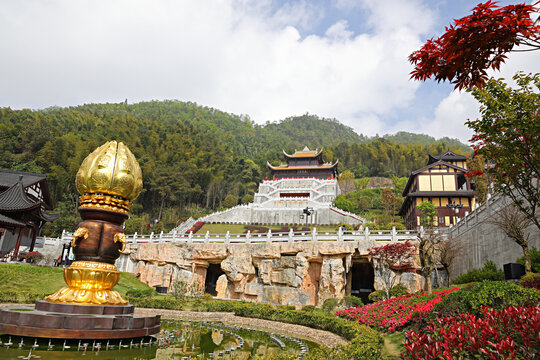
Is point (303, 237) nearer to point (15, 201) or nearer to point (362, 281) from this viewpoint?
point (362, 281)

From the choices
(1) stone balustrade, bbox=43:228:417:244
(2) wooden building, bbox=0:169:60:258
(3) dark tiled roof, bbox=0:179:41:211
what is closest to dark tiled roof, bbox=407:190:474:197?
(1) stone balustrade, bbox=43:228:417:244

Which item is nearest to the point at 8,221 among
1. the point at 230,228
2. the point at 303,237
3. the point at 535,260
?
the point at 303,237

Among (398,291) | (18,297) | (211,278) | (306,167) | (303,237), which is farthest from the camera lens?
(306,167)

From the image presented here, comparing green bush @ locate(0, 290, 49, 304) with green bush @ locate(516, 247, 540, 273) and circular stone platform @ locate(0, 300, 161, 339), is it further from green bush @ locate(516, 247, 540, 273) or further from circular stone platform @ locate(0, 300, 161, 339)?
green bush @ locate(516, 247, 540, 273)

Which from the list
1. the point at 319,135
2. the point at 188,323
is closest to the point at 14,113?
the point at 188,323

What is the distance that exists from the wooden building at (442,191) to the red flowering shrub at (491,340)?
2938cm

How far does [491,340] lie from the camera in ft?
14.3

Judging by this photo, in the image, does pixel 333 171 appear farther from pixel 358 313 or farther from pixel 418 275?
pixel 358 313

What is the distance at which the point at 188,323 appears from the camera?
497 inches

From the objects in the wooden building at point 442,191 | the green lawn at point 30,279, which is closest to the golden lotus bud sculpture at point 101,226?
the green lawn at point 30,279

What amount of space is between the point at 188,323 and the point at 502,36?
12.5 m

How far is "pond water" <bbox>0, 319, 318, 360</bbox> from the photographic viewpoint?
6.30 metres

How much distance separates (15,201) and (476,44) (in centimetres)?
2739

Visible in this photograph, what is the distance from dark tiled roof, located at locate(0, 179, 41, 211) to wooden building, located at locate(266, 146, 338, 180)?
45.8m
